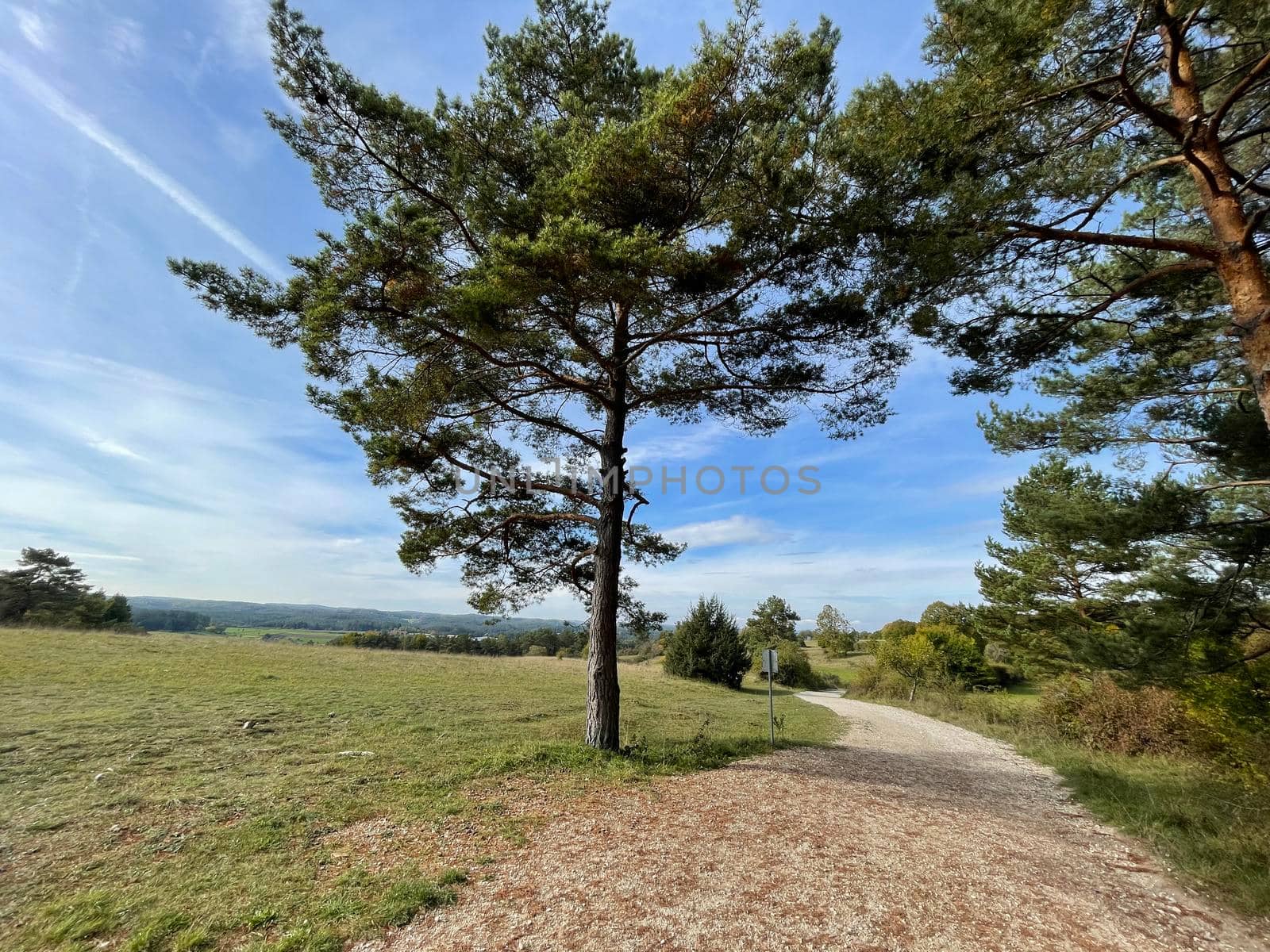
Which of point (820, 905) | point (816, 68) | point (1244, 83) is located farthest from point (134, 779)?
point (1244, 83)

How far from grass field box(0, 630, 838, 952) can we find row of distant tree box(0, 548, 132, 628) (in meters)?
27.6

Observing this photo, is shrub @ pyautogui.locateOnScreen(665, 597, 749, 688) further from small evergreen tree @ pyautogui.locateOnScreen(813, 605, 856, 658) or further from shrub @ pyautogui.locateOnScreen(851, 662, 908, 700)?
small evergreen tree @ pyautogui.locateOnScreen(813, 605, 856, 658)

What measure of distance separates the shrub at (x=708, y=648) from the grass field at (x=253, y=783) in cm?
1099

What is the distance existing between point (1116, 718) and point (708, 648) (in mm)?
16867

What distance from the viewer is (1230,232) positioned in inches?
174

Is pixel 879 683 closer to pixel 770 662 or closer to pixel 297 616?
pixel 770 662

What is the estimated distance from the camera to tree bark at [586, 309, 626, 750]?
743 centimetres

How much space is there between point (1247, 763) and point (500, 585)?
1004 cm

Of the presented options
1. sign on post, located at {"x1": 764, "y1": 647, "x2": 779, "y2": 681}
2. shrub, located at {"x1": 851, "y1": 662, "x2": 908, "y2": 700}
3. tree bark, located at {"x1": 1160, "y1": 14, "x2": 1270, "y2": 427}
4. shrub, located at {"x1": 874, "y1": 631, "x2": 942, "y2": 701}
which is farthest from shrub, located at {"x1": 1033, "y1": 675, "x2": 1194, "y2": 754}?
shrub, located at {"x1": 851, "y1": 662, "x2": 908, "y2": 700}

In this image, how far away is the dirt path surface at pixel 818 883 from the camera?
10.2ft

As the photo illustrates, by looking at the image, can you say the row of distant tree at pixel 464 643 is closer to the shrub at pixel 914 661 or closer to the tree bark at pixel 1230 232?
the shrub at pixel 914 661

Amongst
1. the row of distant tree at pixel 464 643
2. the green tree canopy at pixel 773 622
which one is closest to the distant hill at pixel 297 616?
the row of distant tree at pixel 464 643

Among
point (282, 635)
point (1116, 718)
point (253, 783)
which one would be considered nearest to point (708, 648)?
point (1116, 718)

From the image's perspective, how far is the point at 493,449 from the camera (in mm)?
8695
